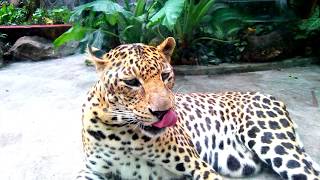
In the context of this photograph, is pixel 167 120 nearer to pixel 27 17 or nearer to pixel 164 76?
pixel 164 76

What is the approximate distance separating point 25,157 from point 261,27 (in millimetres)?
5605

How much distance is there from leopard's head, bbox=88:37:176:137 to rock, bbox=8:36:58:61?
23.0 feet

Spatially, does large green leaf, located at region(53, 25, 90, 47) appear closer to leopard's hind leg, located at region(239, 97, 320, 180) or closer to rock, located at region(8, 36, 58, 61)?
rock, located at region(8, 36, 58, 61)

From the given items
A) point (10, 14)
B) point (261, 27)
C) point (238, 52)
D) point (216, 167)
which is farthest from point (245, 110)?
point (10, 14)

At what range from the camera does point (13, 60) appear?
→ 1043 cm

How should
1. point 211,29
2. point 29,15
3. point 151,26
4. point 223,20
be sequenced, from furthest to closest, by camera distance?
point 29,15
point 211,29
point 223,20
point 151,26

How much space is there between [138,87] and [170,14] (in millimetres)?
3484

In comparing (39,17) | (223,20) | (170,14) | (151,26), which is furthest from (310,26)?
(39,17)

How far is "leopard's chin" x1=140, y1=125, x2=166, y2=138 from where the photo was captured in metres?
3.44

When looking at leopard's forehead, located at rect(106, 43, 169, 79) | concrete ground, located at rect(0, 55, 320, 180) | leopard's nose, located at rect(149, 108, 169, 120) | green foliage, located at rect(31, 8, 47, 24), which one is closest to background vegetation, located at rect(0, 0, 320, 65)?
concrete ground, located at rect(0, 55, 320, 180)

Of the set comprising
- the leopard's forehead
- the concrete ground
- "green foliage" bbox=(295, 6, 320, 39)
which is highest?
the leopard's forehead

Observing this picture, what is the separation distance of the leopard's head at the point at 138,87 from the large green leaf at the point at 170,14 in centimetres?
306

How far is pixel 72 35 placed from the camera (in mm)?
7777

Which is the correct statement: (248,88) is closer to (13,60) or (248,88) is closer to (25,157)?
(25,157)
